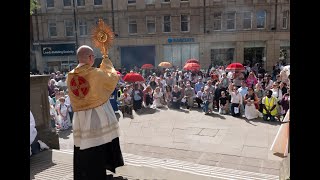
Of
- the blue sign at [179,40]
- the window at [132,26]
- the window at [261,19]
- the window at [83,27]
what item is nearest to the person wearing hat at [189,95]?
the blue sign at [179,40]

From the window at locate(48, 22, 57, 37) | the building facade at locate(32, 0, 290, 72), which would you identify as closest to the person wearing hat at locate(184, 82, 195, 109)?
the building facade at locate(32, 0, 290, 72)

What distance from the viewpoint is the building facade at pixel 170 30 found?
26.2 m

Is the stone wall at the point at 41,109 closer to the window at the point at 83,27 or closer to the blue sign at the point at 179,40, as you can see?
the blue sign at the point at 179,40

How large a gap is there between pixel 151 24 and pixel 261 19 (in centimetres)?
942

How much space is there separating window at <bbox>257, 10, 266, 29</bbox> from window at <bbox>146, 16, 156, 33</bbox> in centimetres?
889

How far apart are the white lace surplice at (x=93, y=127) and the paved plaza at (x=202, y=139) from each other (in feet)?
7.85

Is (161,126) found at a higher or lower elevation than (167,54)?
lower

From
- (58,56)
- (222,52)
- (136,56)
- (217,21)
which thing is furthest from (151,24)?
(58,56)

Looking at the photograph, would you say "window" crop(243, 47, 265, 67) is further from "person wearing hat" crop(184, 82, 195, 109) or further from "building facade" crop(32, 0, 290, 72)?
"person wearing hat" crop(184, 82, 195, 109)

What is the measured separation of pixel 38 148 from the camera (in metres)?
5.34

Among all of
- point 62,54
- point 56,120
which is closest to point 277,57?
point 62,54

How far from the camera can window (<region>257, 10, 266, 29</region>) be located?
85.3 ft

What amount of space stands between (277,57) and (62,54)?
19.4 meters
